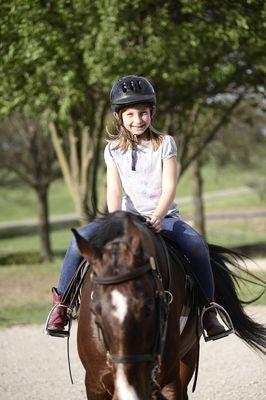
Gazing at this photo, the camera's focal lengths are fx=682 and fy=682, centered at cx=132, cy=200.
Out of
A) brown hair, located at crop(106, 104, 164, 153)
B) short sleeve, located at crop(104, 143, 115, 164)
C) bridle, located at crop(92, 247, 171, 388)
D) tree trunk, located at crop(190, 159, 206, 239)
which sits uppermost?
brown hair, located at crop(106, 104, 164, 153)

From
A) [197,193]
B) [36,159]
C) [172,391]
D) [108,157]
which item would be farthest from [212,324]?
[197,193]

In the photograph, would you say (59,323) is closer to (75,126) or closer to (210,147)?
(75,126)

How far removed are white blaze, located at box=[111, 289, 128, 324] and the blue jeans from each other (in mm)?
1332

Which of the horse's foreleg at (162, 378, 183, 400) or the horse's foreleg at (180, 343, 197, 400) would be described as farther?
the horse's foreleg at (180, 343, 197, 400)

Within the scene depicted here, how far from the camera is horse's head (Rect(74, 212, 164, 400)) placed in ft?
10.8

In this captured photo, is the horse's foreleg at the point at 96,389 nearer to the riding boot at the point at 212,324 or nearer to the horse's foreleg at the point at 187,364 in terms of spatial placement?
the riding boot at the point at 212,324

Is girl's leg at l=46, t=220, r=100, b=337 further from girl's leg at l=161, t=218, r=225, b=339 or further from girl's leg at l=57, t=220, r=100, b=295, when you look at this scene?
girl's leg at l=161, t=218, r=225, b=339

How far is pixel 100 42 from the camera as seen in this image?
13.4m

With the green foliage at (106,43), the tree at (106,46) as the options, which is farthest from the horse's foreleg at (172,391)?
the green foliage at (106,43)

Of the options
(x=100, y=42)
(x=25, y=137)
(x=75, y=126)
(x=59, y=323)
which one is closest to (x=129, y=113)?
(x=59, y=323)

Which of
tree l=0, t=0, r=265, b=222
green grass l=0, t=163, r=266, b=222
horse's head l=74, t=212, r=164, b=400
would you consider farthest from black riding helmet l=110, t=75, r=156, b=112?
green grass l=0, t=163, r=266, b=222

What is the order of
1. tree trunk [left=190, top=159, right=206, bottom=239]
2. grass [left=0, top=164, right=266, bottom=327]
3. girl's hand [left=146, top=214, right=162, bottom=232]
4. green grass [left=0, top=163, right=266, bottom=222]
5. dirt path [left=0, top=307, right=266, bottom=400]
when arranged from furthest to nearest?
green grass [left=0, top=163, right=266, bottom=222]
tree trunk [left=190, top=159, right=206, bottom=239]
grass [left=0, top=164, right=266, bottom=327]
dirt path [left=0, top=307, right=266, bottom=400]
girl's hand [left=146, top=214, right=162, bottom=232]

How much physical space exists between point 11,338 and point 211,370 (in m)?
3.74

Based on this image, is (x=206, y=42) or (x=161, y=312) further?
(x=206, y=42)
